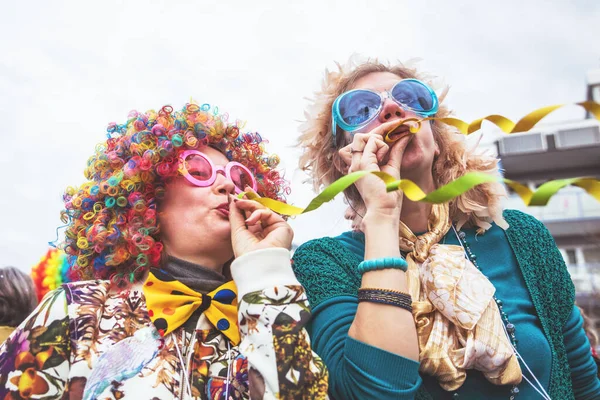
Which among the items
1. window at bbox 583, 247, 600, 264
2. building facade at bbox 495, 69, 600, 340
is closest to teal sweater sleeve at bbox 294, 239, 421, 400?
building facade at bbox 495, 69, 600, 340

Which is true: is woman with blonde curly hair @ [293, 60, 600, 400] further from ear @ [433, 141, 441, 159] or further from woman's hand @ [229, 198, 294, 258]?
woman's hand @ [229, 198, 294, 258]

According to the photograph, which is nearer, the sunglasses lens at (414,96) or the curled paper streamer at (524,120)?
the curled paper streamer at (524,120)

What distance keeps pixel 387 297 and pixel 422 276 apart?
1.18 feet

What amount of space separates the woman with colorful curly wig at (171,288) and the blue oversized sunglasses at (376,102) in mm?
538

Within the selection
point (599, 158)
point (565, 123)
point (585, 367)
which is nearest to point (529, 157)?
point (599, 158)

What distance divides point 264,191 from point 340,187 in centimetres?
132

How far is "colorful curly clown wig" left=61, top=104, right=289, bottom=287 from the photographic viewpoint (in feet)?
7.11

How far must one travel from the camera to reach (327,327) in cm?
185

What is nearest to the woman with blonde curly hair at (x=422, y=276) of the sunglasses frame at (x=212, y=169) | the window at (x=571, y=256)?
the sunglasses frame at (x=212, y=169)

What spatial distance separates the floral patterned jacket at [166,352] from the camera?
1.62m

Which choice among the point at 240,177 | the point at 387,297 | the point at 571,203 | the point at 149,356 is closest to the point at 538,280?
the point at 387,297

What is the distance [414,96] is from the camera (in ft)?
7.63

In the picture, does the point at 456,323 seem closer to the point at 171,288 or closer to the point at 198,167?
the point at 171,288

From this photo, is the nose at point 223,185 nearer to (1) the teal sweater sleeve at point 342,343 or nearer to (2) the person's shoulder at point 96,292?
(1) the teal sweater sleeve at point 342,343
